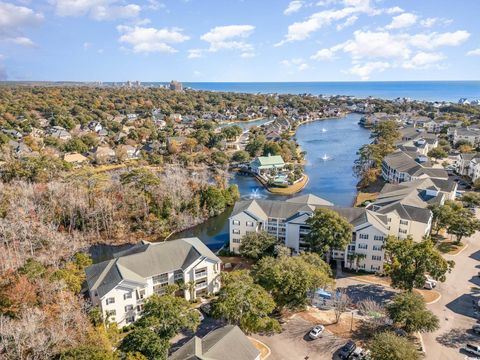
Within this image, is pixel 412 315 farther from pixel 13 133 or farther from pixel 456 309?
pixel 13 133

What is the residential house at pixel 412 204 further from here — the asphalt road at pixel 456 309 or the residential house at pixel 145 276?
the residential house at pixel 145 276

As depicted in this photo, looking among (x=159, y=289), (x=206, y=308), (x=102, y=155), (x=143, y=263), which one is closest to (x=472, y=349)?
(x=206, y=308)

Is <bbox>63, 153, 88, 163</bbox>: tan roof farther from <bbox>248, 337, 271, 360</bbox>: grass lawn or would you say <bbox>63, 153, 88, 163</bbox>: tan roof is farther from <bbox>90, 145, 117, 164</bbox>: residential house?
<bbox>248, 337, 271, 360</bbox>: grass lawn

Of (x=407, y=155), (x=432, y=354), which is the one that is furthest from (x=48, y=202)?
(x=407, y=155)

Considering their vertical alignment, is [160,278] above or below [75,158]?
below

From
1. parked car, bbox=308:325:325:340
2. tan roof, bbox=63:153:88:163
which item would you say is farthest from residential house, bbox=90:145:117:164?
parked car, bbox=308:325:325:340

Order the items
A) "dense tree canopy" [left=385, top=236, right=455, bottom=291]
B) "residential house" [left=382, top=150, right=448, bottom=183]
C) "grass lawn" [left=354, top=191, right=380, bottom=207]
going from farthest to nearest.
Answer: "residential house" [left=382, top=150, right=448, bottom=183]
"grass lawn" [left=354, top=191, right=380, bottom=207]
"dense tree canopy" [left=385, top=236, right=455, bottom=291]
